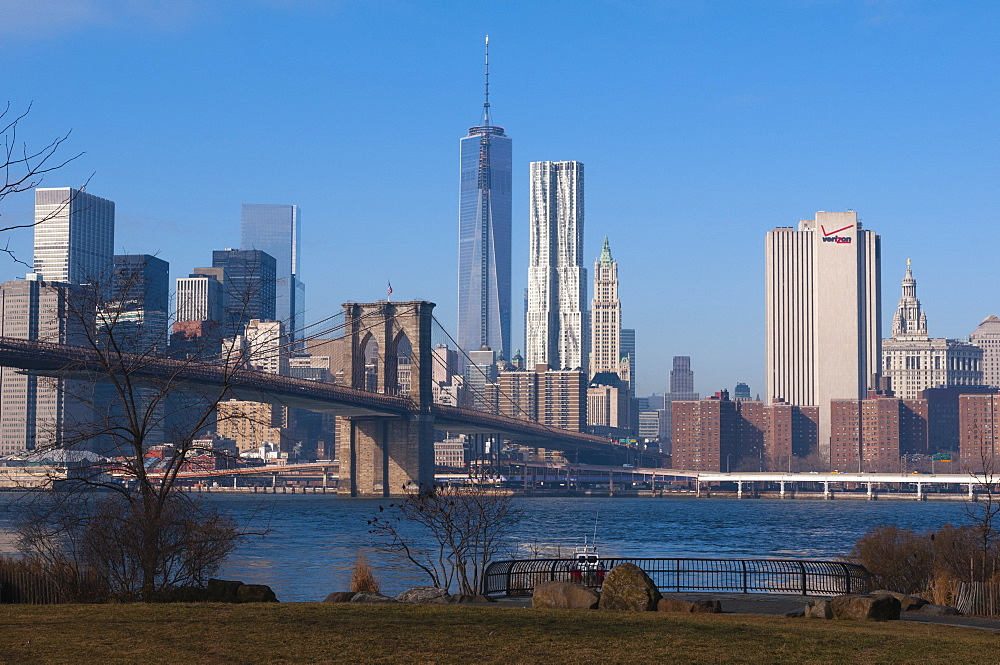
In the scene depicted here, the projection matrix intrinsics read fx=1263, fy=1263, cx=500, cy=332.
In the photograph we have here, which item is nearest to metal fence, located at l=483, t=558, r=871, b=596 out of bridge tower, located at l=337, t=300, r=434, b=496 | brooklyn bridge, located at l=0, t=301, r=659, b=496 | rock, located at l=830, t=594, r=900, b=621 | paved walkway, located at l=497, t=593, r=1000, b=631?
paved walkway, located at l=497, t=593, r=1000, b=631

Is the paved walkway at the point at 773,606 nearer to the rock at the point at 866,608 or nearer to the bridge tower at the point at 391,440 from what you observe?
the rock at the point at 866,608

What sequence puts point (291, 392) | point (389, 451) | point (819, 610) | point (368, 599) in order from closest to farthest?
point (819, 610)
point (368, 599)
point (291, 392)
point (389, 451)

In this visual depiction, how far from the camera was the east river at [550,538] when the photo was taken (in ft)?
162

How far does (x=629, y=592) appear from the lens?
76.9ft

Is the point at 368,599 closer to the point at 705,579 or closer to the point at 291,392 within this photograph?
the point at 705,579

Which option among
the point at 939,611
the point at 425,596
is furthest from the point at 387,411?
the point at 939,611

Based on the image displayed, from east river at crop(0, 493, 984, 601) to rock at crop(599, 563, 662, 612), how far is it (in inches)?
284

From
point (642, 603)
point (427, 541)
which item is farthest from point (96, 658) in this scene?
point (427, 541)

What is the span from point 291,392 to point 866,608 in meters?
87.3

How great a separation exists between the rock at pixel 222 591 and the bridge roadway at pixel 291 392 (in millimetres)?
3922

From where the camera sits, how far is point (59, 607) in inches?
838

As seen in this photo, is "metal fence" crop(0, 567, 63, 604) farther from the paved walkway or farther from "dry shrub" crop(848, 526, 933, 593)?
"dry shrub" crop(848, 526, 933, 593)

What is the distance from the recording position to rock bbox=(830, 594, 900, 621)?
73.4 ft

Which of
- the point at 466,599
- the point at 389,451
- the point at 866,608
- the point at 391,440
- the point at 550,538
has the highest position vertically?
the point at 391,440
